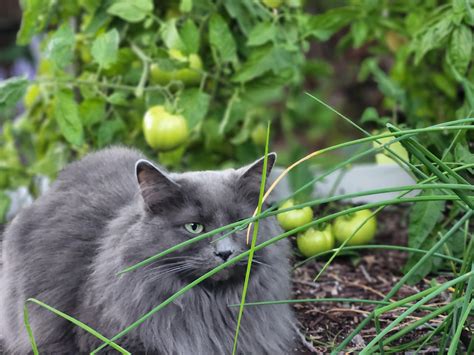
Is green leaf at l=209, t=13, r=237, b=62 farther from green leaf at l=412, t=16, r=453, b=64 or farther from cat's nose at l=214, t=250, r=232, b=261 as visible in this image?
cat's nose at l=214, t=250, r=232, b=261

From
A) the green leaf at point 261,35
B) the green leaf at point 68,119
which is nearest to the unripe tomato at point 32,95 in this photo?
the green leaf at point 68,119

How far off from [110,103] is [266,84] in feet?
1.99

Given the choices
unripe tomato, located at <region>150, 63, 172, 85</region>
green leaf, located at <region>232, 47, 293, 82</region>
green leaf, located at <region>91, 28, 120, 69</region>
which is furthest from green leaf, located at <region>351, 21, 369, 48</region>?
green leaf, located at <region>91, 28, 120, 69</region>

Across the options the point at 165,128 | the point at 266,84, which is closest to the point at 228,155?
the point at 266,84

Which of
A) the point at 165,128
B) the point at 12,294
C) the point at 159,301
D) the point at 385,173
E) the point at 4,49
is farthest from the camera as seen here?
the point at 4,49

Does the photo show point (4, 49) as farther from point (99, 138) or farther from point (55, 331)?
point (55, 331)

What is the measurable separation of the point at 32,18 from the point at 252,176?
4.11ft

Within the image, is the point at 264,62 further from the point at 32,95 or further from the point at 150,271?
the point at 150,271

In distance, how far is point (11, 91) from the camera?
2.45m

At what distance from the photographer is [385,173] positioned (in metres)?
3.10

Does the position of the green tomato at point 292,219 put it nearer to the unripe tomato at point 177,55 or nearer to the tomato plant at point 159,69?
the tomato plant at point 159,69

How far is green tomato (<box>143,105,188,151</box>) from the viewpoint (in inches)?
100

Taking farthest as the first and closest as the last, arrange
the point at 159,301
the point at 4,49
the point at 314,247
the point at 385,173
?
1. the point at 4,49
2. the point at 385,173
3. the point at 314,247
4. the point at 159,301

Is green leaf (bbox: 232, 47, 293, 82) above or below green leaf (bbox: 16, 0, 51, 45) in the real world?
below
